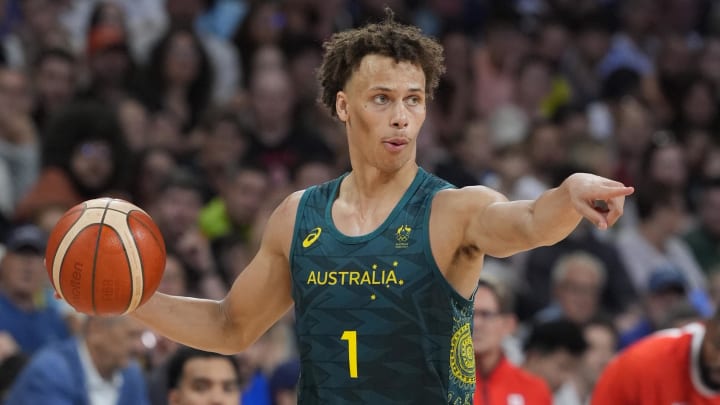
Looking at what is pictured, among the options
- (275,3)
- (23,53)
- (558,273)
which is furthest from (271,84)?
(558,273)

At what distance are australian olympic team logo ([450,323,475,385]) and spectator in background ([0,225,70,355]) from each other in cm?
435

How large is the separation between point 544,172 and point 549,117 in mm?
1114

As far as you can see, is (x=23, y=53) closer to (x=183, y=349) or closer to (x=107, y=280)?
(x=183, y=349)

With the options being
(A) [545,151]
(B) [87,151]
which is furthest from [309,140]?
(A) [545,151]

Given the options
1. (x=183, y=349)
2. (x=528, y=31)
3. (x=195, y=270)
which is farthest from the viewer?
(x=528, y=31)

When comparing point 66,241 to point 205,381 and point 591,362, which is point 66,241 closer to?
point 205,381

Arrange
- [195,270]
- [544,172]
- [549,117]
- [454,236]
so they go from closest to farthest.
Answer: [454,236] → [195,270] → [544,172] → [549,117]

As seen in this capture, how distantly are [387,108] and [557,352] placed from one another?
178 inches

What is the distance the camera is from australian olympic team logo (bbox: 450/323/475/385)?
4.36m

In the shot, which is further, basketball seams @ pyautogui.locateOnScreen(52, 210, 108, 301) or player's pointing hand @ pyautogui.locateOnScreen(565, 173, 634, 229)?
basketball seams @ pyautogui.locateOnScreen(52, 210, 108, 301)

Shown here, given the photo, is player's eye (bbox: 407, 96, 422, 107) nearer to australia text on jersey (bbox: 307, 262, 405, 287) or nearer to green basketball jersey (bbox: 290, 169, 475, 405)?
green basketball jersey (bbox: 290, 169, 475, 405)

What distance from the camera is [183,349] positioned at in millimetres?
6812

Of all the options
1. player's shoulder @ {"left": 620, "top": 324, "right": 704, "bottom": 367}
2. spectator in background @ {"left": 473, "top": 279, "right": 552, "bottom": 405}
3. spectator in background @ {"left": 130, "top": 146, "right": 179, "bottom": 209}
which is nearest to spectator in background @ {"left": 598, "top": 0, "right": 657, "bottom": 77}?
spectator in background @ {"left": 130, "top": 146, "right": 179, "bottom": 209}

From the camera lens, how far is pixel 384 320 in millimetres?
4336
